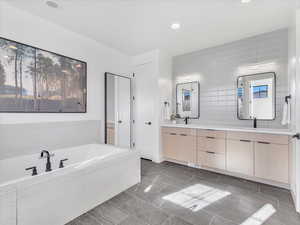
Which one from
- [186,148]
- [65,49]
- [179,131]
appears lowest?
[186,148]

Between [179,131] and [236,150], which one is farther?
[179,131]

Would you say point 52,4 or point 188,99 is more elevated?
point 52,4

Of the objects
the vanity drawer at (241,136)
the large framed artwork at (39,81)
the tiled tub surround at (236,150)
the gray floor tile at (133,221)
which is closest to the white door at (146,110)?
the tiled tub surround at (236,150)

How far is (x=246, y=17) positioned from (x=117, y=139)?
3.35 meters

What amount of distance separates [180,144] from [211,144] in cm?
67

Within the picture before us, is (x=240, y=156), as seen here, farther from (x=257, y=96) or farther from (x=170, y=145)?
(x=170, y=145)

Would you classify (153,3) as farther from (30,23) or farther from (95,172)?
(95,172)

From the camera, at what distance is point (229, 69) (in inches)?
125

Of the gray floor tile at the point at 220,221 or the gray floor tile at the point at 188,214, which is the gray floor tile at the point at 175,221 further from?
the gray floor tile at the point at 220,221

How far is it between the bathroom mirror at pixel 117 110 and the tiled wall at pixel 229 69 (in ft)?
4.69

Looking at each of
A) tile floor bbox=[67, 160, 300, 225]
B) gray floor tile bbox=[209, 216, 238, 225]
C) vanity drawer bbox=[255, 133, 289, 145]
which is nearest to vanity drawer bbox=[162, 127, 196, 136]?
tile floor bbox=[67, 160, 300, 225]

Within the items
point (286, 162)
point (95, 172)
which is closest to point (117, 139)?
point (95, 172)

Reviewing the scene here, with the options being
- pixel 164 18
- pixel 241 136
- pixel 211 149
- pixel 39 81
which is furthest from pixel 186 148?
pixel 39 81

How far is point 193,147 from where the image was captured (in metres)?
3.08
